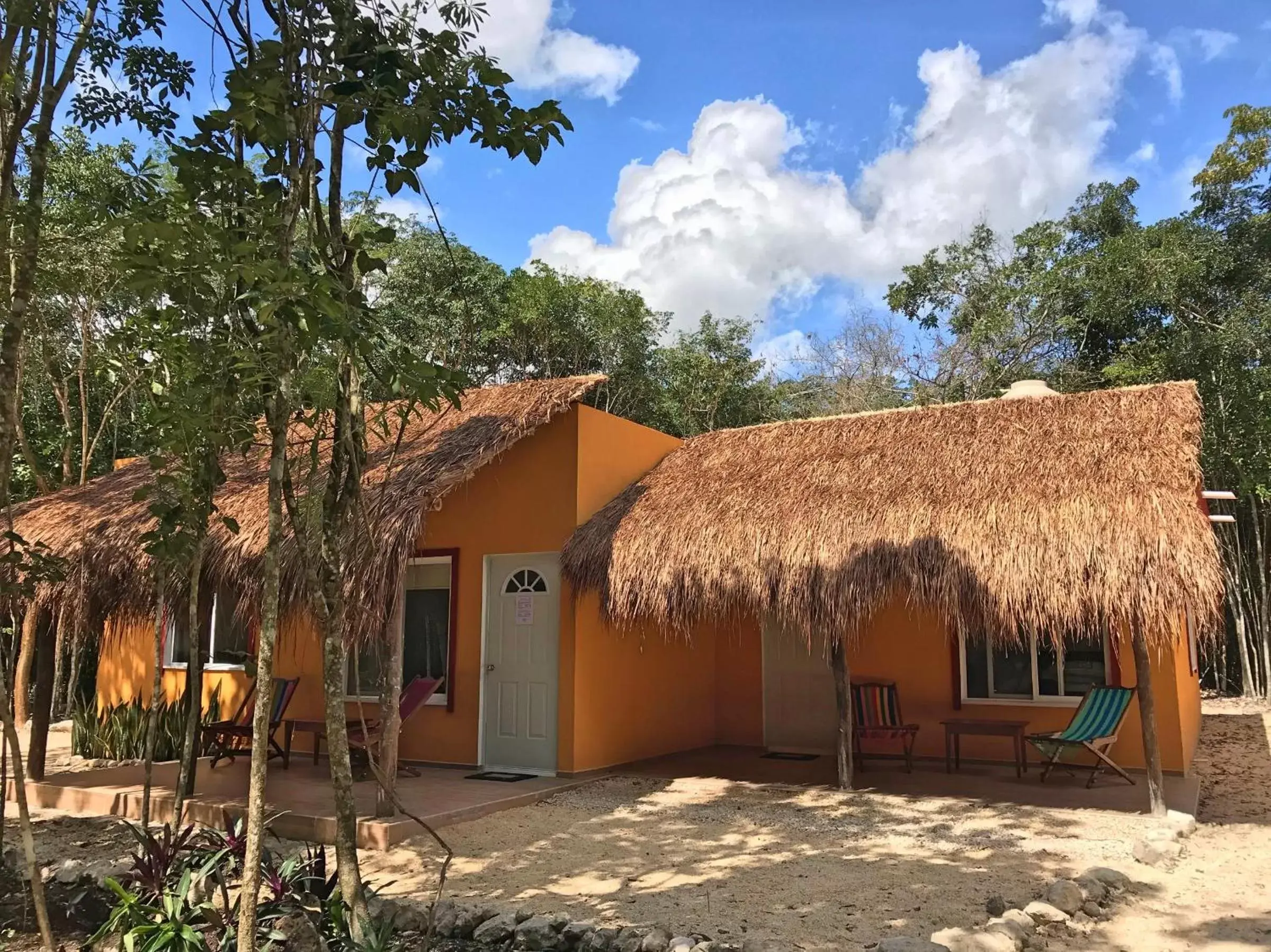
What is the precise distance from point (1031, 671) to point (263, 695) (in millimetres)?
8040

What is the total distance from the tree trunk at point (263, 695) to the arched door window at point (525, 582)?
573 cm

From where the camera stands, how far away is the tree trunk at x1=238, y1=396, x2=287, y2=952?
127 inches

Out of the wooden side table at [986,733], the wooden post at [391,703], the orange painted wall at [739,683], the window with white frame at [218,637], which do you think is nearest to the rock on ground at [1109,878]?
the wooden side table at [986,733]

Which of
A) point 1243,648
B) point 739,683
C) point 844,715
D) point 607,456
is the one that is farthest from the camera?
point 1243,648

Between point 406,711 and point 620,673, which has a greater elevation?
point 620,673

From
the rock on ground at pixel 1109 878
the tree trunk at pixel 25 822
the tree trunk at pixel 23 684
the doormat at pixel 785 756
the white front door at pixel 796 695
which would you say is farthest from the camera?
the tree trunk at pixel 23 684

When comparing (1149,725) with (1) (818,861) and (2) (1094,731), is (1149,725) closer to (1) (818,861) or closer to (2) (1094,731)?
(2) (1094,731)

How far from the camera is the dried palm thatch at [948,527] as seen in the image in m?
6.76

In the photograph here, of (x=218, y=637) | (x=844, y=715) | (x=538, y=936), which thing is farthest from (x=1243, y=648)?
(x=218, y=637)

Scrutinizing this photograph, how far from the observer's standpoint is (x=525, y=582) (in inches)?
367

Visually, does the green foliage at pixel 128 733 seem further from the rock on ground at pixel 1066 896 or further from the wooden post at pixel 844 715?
the rock on ground at pixel 1066 896

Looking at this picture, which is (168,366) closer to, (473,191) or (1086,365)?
(473,191)

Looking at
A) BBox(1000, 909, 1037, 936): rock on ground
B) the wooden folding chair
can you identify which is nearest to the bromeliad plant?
BBox(1000, 909, 1037, 936): rock on ground

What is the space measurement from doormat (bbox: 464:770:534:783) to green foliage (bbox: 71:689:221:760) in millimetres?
2995
